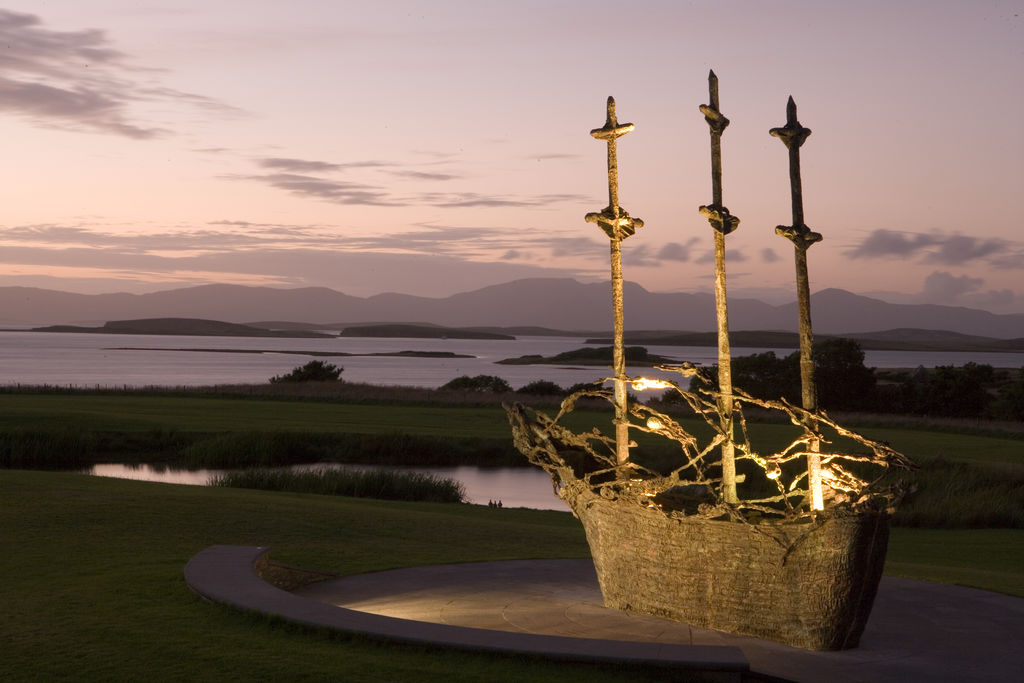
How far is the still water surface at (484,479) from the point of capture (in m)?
26.0

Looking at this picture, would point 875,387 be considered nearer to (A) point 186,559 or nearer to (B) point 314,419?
(B) point 314,419

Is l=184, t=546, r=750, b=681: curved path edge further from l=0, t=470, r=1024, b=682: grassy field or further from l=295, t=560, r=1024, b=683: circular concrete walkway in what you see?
l=295, t=560, r=1024, b=683: circular concrete walkway

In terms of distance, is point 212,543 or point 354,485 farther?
point 354,485

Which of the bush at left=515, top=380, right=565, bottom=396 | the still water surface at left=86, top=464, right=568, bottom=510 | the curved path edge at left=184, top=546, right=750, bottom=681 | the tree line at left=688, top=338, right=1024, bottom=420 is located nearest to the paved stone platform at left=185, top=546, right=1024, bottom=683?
the curved path edge at left=184, top=546, right=750, bottom=681

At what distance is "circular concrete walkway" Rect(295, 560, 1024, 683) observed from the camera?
7777 millimetres

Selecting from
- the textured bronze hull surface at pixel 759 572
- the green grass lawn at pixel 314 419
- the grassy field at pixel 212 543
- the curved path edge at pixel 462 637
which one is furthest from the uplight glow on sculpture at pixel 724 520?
the green grass lawn at pixel 314 419

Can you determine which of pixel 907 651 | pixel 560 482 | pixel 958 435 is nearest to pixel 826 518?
pixel 907 651

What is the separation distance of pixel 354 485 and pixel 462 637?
46.5 feet

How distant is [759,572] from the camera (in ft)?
27.6

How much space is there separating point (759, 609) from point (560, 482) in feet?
8.32

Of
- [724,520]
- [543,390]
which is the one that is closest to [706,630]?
[724,520]

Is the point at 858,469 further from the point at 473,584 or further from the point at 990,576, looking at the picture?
the point at 473,584

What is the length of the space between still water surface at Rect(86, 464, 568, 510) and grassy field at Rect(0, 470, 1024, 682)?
20.6ft

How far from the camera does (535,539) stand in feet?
48.4
